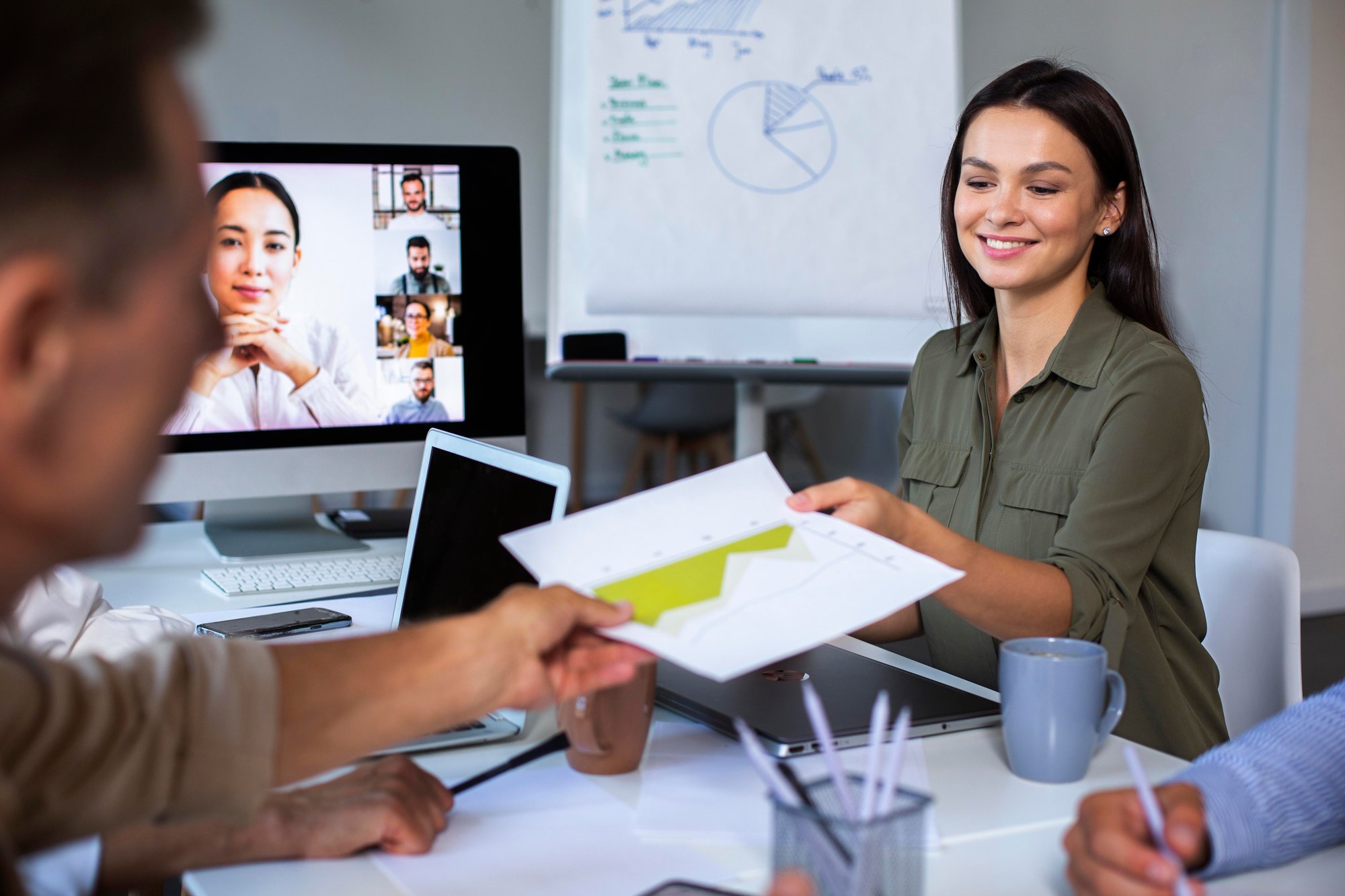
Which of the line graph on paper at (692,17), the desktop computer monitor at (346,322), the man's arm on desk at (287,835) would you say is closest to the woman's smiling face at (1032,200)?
the desktop computer monitor at (346,322)

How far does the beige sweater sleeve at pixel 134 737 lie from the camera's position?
1.68ft

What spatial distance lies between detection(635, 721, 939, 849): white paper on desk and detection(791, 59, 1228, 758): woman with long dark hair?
25 cm

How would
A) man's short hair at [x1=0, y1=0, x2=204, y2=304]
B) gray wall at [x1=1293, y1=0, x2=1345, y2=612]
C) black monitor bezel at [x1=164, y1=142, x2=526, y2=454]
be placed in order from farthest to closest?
gray wall at [x1=1293, y1=0, x2=1345, y2=612] < black monitor bezel at [x1=164, y1=142, x2=526, y2=454] < man's short hair at [x1=0, y1=0, x2=204, y2=304]

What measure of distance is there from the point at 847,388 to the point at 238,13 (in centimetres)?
292

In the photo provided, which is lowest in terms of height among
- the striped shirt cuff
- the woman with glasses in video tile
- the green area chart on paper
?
the striped shirt cuff

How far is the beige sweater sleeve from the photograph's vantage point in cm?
51

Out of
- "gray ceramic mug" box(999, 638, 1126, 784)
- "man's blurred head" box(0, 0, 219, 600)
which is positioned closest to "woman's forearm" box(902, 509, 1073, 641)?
"gray ceramic mug" box(999, 638, 1126, 784)

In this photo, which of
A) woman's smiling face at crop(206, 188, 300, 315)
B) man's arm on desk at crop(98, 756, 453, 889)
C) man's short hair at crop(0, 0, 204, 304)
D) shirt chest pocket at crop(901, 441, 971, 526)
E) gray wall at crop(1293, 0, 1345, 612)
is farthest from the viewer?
gray wall at crop(1293, 0, 1345, 612)

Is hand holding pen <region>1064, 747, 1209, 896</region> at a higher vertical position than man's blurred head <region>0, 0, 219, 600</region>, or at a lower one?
lower

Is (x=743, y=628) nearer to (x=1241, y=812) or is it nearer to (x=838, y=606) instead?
(x=838, y=606)

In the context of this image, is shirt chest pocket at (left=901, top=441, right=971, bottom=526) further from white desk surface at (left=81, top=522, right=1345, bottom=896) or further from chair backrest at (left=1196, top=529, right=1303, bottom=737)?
white desk surface at (left=81, top=522, right=1345, bottom=896)

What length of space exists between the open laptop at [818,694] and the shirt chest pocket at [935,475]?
1.39ft

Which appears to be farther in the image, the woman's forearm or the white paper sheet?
the white paper sheet

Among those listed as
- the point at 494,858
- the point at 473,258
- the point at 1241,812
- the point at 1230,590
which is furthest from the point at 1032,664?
the point at 473,258
